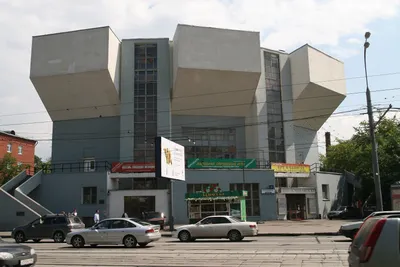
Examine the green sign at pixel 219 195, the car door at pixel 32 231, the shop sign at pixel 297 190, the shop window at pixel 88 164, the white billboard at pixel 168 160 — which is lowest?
the car door at pixel 32 231

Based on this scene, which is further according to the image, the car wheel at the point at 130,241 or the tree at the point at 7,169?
the tree at the point at 7,169

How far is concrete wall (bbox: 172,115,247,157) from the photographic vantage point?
4525 centimetres

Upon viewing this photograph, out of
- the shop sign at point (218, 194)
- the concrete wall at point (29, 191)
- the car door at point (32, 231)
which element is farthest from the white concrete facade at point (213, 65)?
the car door at point (32, 231)

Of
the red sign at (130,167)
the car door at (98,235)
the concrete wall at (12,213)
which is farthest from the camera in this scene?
the red sign at (130,167)

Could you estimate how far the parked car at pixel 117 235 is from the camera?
58.6ft

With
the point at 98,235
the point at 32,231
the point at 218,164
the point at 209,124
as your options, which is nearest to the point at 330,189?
the point at 218,164

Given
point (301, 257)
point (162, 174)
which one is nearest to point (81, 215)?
point (162, 174)

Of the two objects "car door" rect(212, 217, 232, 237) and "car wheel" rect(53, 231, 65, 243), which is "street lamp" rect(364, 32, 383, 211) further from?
"car wheel" rect(53, 231, 65, 243)

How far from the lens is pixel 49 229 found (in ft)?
75.5

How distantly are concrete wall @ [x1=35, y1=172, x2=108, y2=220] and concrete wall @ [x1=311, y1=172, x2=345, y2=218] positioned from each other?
21230 mm

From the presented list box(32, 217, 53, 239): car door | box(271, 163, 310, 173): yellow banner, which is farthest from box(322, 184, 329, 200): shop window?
box(32, 217, 53, 239): car door

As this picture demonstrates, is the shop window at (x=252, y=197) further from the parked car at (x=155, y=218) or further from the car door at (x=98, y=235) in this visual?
the car door at (x=98, y=235)

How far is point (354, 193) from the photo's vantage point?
150 ft

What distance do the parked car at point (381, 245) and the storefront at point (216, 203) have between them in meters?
28.5
